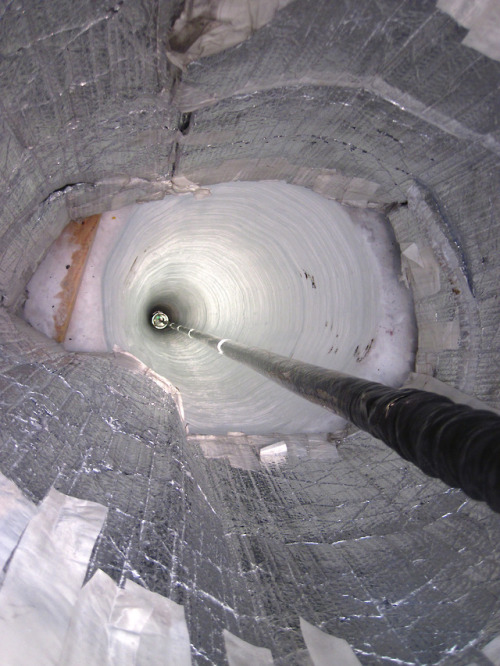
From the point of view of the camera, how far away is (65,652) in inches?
33.9

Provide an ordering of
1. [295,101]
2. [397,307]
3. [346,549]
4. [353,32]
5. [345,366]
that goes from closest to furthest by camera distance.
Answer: [353,32]
[295,101]
[346,549]
[397,307]
[345,366]

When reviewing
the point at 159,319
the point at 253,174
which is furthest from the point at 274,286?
the point at 159,319

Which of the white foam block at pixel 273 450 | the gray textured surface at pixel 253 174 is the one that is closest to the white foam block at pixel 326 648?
the gray textured surface at pixel 253 174

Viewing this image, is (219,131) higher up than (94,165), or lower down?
higher up

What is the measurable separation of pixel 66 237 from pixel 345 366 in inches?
57.1

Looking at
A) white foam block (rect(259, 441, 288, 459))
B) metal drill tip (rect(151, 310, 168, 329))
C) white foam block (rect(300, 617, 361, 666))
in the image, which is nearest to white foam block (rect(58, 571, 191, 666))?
white foam block (rect(300, 617, 361, 666))

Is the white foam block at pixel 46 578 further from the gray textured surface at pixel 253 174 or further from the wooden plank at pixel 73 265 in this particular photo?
the wooden plank at pixel 73 265

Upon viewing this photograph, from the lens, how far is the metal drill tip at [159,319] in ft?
15.8

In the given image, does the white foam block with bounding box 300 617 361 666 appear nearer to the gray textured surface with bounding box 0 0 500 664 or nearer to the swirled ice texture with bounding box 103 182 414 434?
the gray textured surface with bounding box 0 0 500 664

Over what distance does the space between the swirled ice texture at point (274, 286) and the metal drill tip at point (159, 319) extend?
59.5 inches

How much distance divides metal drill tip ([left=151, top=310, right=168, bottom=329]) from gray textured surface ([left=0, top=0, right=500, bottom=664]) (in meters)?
2.94

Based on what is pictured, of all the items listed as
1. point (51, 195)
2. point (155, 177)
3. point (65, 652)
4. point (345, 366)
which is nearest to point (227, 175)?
point (155, 177)

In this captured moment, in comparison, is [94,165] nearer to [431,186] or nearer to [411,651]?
[431,186]

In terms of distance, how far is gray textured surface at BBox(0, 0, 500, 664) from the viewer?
1.15 meters
